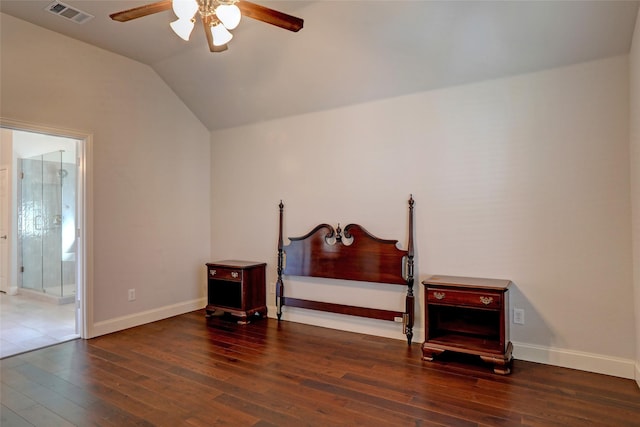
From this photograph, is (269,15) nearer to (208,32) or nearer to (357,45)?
(208,32)

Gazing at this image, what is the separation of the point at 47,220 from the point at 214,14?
16.8 feet

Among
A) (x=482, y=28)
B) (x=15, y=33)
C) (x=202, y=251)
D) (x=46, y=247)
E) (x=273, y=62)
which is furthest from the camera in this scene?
(x=46, y=247)

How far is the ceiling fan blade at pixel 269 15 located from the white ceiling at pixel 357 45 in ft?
2.78

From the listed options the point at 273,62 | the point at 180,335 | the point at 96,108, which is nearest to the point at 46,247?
the point at 96,108

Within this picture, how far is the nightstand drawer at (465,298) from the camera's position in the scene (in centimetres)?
279

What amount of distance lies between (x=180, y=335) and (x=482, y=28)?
151 inches

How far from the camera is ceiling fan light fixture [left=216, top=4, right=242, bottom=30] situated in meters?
2.07

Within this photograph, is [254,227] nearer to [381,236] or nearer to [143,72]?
[381,236]

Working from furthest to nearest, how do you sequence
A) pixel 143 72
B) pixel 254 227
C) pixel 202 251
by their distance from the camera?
pixel 202 251 → pixel 254 227 → pixel 143 72

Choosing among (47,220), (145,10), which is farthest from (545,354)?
(47,220)

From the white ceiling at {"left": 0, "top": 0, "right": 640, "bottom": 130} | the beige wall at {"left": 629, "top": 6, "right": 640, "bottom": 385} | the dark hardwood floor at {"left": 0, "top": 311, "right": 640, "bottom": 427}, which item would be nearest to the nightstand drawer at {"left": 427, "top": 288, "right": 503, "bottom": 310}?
the dark hardwood floor at {"left": 0, "top": 311, "right": 640, "bottom": 427}

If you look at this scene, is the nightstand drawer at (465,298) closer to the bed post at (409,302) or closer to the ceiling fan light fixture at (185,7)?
the bed post at (409,302)

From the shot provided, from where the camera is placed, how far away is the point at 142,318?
4.09m

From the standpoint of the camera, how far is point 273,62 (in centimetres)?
367
